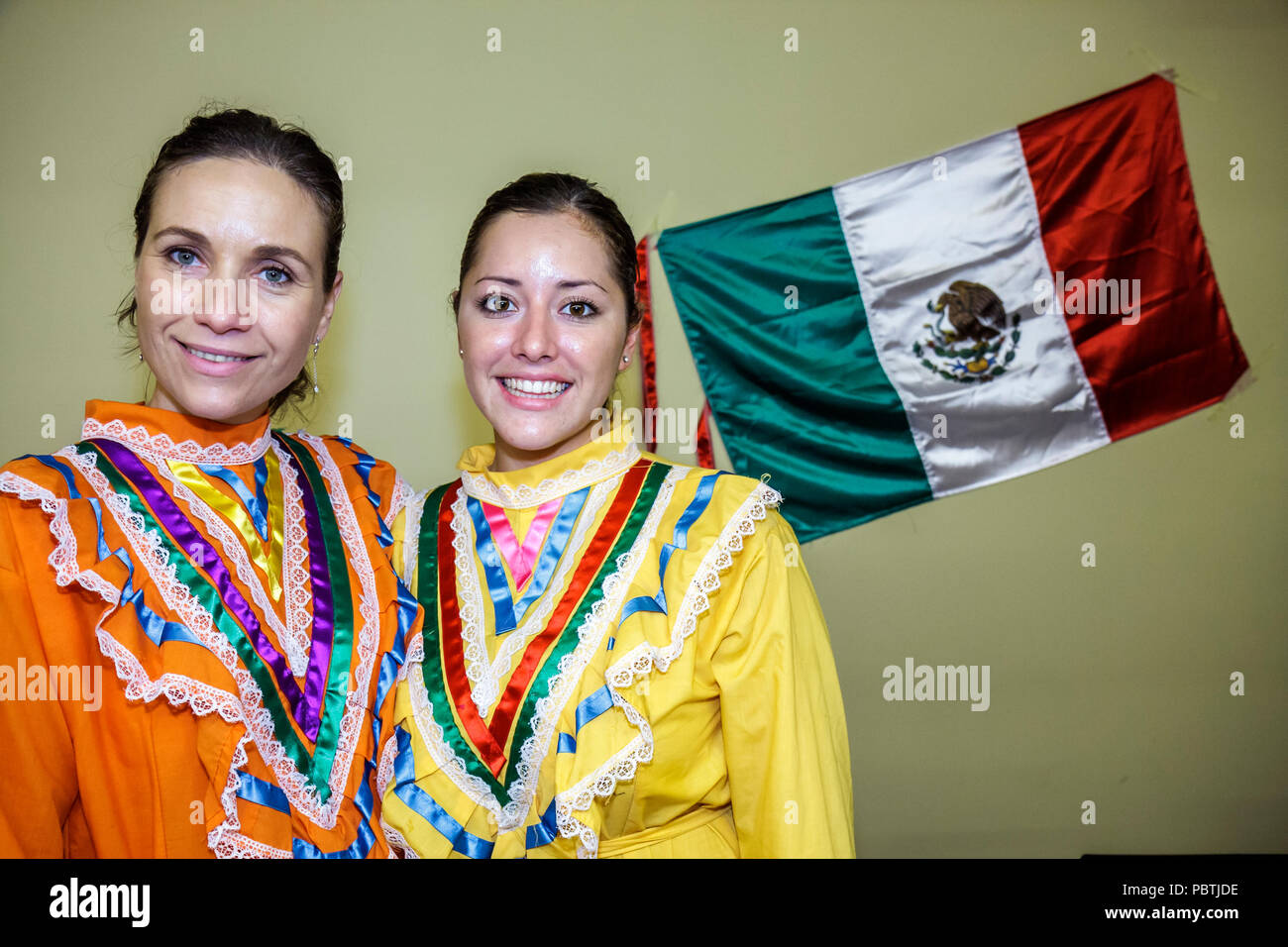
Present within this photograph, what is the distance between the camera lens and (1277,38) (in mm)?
2980

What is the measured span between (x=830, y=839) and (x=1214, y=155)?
266 cm

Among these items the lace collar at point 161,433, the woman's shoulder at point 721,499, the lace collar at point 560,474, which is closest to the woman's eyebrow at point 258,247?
the lace collar at point 161,433

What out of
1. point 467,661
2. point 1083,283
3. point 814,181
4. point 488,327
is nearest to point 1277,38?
point 1083,283

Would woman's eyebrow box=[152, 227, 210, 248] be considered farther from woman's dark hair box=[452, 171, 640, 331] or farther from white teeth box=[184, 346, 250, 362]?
woman's dark hair box=[452, 171, 640, 331]

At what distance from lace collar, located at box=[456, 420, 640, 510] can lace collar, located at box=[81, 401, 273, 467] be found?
0.41m

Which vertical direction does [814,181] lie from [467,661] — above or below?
above

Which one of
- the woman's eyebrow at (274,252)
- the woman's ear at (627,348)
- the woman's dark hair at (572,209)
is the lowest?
the woman's ear at (627,348)

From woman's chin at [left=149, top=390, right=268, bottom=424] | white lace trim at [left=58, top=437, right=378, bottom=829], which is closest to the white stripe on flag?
woman's chin at [left=149, top=390, right=268, bottom=424]

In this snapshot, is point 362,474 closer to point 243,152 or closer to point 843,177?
point 243,152

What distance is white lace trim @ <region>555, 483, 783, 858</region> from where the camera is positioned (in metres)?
1.31

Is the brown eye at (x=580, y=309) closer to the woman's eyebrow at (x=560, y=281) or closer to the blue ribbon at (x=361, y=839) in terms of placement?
the woman's eyebrow at (x=560, y=281)

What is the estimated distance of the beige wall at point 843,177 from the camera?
2633mm

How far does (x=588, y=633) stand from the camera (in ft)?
4.62

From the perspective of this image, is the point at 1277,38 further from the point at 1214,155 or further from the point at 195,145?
the point at 195,145
